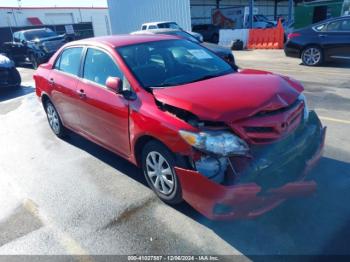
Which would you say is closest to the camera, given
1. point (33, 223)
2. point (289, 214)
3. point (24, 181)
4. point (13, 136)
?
point (289, 214)

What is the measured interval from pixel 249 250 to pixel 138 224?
1110 mm

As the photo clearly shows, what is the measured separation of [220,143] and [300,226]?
3.67ft

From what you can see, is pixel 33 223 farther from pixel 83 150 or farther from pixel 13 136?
pixel 13 136

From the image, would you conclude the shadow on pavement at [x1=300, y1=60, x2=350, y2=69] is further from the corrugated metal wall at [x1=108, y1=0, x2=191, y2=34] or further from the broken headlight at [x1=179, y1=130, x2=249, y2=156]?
the corrugated metal wall at [x1=108, y1=0, x2=191, y2=34]

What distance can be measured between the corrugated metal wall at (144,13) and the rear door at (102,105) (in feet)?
65.6

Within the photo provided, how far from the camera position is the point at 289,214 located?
10.0 feet

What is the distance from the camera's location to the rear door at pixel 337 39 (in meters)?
9.62

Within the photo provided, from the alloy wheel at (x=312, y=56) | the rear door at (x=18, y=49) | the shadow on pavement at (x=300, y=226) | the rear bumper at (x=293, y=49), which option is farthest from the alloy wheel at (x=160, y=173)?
the rear door at (x=18, y=49)

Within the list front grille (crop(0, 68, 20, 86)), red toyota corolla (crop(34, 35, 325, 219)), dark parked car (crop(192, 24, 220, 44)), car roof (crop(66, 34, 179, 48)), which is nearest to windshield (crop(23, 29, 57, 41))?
front grille (crop(0, 68, 20, 86))

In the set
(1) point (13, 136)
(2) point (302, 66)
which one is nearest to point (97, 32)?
(2) point (302, 66)

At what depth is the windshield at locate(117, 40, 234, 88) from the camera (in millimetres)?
3592

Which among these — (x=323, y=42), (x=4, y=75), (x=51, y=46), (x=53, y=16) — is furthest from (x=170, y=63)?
(x=53, y=16)

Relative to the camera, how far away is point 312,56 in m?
10.4

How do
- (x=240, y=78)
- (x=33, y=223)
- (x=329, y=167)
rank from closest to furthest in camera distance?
(x=33, y=223)
(x=240, y=78)
(x=329, y=167)
